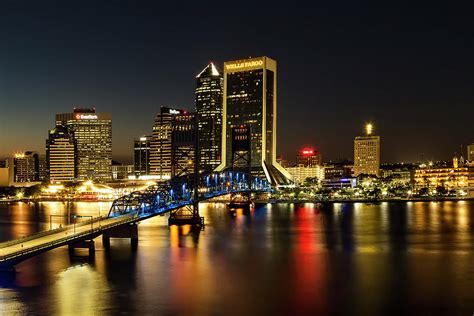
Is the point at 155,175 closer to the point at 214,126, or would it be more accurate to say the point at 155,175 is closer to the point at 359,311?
the point at 214,126

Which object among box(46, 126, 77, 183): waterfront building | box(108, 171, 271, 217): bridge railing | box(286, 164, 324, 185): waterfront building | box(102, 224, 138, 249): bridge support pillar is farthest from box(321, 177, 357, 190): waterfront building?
box(102, 224, 138, 249): bridge support pillar

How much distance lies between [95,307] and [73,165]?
164 m

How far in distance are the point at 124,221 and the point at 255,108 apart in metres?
90.0

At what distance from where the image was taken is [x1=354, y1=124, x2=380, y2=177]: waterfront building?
18400cm

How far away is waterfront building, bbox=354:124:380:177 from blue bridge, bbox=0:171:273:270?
117 metres

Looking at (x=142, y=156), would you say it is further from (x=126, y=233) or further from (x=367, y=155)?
(x=126, y=233)

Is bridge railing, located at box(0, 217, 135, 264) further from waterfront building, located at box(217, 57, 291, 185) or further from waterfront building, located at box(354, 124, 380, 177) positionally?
waterfront building, located at box(354, 124, 380, 177)

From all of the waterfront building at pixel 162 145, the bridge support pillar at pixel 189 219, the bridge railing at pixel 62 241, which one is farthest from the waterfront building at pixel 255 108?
the bridge railing at pixel 62 241

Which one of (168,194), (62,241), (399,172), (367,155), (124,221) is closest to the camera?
(62,241)

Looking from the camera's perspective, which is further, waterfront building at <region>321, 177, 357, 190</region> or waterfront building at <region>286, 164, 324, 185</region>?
waterfront building at <region>286, 164, 324, 185</region>

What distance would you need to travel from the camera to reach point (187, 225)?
5612 cm

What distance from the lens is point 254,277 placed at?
2942 cm

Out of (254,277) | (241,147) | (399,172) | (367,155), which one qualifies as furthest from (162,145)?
(254,277)

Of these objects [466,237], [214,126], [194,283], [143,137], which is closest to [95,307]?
[194,283]
